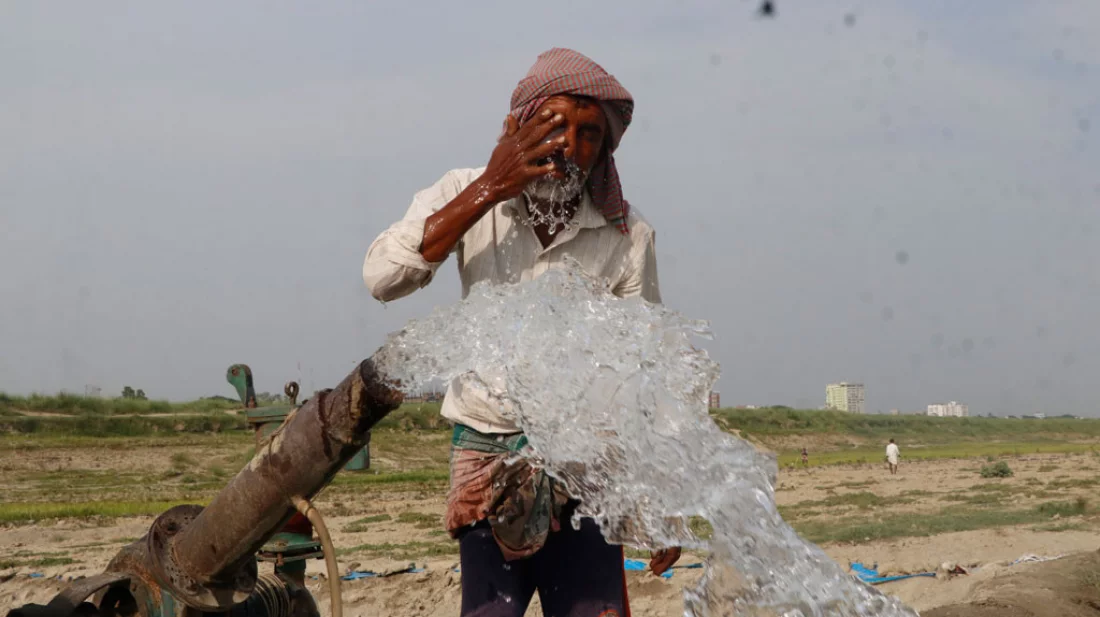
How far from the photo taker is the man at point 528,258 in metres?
1.96

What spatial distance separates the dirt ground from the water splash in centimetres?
280

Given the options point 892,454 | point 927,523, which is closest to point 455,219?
point 927,523

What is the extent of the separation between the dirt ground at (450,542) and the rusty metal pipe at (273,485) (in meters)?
3.53

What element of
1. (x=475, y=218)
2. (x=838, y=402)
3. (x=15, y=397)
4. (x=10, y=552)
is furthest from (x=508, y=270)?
(x=838, y=402)

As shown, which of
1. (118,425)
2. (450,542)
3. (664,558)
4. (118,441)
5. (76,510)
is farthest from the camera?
(118,425)

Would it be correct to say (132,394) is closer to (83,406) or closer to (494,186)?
(83,406)

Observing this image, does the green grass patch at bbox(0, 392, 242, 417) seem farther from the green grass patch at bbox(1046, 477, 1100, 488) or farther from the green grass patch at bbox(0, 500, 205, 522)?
the green grass patch at bbox(1046, 477, 1100, 488)

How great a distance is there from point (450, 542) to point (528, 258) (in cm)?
720

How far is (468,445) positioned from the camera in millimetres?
2135

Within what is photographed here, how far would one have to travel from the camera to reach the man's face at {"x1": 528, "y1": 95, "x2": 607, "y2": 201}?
2035mm

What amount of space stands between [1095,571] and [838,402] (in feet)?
211

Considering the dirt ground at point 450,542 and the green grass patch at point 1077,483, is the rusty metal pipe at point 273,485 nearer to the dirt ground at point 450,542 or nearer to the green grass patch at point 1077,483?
the dirt ground at point 450,542

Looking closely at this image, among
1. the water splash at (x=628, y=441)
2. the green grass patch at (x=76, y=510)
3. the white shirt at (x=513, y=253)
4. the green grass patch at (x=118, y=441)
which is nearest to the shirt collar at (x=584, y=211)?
the white shirt at (x=513, y=253)

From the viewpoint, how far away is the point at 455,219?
1943 mm
